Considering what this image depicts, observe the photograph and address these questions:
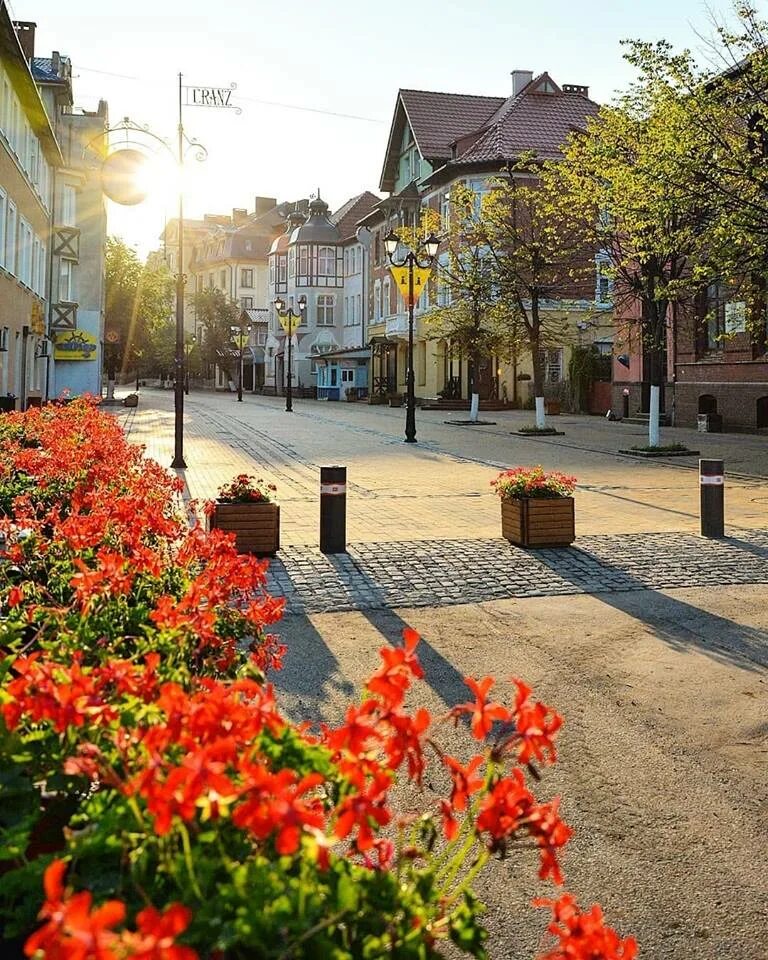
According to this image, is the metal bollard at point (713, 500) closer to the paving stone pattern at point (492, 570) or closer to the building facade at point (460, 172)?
the paving stone pattern at point (492, 570)

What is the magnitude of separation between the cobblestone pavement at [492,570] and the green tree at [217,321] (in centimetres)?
8129

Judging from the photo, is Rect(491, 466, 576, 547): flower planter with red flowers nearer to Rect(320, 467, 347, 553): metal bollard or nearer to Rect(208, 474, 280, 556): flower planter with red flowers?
Rect(320, 467, 347, 553): metal bollard

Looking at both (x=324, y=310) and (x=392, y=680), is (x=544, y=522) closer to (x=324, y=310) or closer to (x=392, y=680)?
(x=392, y=680)

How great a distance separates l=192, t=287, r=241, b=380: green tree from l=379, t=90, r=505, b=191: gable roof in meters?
35.3

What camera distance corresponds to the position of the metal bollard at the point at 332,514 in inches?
408

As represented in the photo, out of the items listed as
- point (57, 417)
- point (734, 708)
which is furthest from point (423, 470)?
point (734, 708)

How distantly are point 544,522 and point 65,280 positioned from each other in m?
37.9

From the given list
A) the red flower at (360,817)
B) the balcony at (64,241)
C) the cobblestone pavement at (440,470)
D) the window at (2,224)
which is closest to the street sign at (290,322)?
the balcony at (64,241)

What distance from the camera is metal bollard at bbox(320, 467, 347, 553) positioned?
34.0ft

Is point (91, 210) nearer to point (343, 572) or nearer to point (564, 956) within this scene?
point (343, 572)

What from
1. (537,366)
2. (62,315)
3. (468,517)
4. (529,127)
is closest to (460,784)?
(468,517)

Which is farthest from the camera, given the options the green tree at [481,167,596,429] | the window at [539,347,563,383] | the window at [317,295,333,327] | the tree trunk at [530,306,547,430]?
the window at [317,295,333,327]

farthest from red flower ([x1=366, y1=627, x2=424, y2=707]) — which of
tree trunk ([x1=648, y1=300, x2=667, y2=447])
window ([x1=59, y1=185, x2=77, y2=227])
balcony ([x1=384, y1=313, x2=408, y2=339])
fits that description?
balcony ([x1=384, y1=313, x2=408, y2=339])

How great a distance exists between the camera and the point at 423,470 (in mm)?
19344
